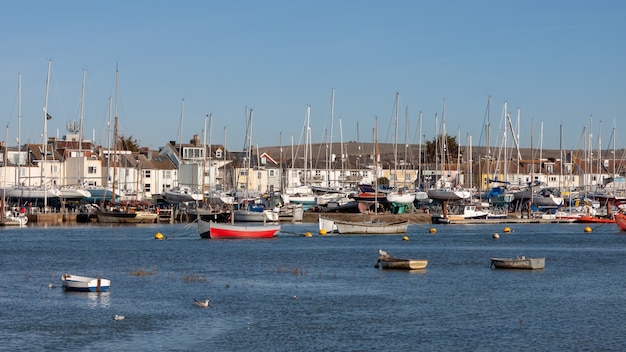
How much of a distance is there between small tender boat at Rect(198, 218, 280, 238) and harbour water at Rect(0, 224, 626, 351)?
5460mm

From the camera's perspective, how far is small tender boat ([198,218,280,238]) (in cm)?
8981

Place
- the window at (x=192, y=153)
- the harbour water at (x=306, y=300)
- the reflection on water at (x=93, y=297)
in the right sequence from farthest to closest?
1. the window at (x=192, y=153)
2. the reflection on water at (x=93, y=297)
3. the harbour water at (x=306, y=300)

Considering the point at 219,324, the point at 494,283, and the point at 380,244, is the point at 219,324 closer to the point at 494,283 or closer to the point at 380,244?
the point at 494,283

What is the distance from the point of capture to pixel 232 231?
90.1 m

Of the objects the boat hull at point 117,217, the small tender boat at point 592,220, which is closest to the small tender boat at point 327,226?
the boat hull at point 117,217

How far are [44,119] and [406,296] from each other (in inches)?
3240

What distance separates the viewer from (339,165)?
175000 mm

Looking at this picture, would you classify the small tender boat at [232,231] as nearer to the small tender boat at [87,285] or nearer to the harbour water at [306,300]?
the harbour water at [306,300]

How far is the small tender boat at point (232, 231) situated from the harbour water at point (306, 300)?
5.46 meters

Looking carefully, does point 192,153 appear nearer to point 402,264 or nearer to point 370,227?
point 370,227

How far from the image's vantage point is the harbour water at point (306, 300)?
1444 inches

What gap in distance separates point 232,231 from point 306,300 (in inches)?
1710


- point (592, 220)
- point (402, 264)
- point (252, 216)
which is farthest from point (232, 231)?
point (592, 220)

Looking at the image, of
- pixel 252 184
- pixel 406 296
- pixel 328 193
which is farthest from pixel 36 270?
pixel 252 184
